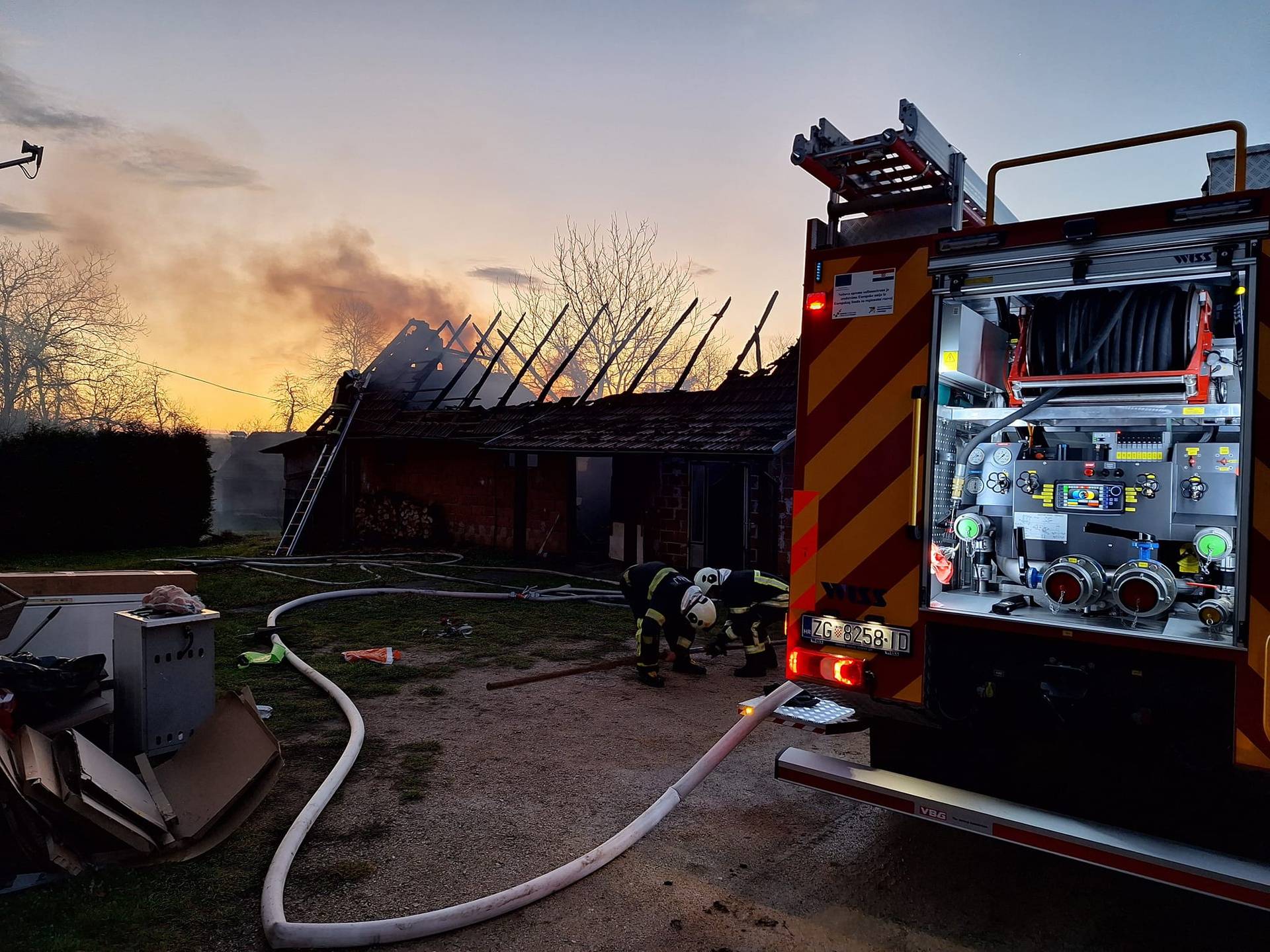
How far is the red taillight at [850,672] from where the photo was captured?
3359 millimetres

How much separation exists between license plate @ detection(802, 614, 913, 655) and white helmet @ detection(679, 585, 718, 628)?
9.79 ft

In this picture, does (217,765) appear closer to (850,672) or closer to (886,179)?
(850,672)

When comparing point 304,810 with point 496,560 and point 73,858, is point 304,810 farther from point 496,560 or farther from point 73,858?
point 496,560

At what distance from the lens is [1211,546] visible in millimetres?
3195

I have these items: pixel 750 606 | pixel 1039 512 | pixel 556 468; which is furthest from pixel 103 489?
pixel 1039 512

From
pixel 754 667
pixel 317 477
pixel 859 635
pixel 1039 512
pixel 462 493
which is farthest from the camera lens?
pixel 317 477

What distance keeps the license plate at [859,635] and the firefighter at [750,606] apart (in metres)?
→ 3.22

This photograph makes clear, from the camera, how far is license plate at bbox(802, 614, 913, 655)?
328 cm

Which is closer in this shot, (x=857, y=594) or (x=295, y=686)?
(x=857, y=594)

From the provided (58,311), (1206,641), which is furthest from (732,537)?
(58,311)

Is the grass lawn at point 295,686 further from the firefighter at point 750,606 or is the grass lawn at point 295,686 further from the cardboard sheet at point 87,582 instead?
the firefighter at point 750,606

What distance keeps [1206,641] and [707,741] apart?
10.1 feet

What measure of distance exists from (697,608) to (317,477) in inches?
553

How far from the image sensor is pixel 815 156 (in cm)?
358
